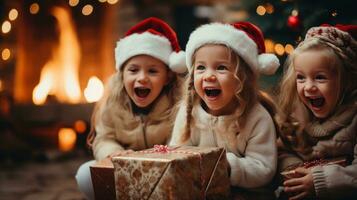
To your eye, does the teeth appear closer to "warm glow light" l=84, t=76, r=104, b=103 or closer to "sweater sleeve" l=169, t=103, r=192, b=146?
"sweater sleeve" l=169, t=103, r=192, b=146

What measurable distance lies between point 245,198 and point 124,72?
71cm

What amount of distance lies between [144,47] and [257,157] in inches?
24.9

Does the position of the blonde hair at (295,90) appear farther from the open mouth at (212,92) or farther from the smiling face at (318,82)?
the open mouth at (212,92)

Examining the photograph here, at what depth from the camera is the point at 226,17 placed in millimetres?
4266

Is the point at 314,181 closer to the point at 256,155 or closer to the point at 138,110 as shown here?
the point at 256,155

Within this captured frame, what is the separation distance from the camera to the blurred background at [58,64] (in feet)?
12.0

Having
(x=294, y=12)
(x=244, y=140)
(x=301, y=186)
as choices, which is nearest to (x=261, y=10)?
(x=294, y=12)

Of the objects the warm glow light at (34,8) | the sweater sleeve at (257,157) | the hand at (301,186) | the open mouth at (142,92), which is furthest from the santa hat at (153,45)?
the warm glow light at (34,8)

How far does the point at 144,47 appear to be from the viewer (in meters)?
1.97

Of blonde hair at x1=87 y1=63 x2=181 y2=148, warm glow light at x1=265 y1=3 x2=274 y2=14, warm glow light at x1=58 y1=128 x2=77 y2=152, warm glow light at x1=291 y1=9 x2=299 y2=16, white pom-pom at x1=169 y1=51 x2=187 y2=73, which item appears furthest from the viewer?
warm glow light at x1=58 y1=128 x2=77 y2=152

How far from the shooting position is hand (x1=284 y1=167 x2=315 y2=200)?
159 cm

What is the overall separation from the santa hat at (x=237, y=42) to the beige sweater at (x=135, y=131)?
30 cm

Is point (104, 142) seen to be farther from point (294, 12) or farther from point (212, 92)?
point (294, 12)

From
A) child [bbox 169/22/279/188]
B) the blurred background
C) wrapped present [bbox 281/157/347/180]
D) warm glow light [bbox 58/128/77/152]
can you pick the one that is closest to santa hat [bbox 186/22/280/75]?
child [bbox 169/22/279/188]
